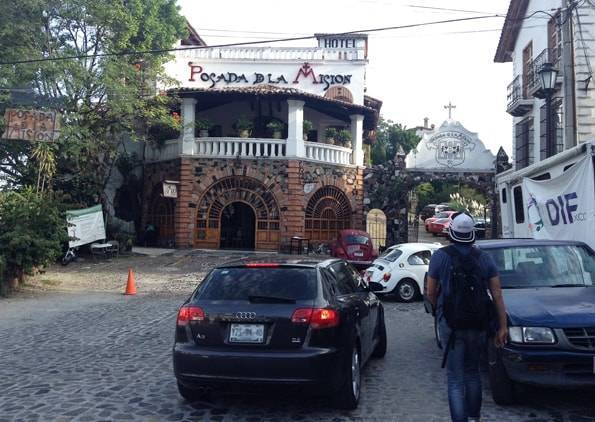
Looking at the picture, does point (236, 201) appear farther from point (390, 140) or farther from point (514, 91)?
point (390, 140)

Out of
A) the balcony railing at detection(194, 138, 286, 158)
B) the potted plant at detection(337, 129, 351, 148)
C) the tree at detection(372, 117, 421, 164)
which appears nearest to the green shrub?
the balcony railing at detection(194, 138, 286, 158)

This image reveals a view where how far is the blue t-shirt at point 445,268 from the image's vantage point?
15.0 feet

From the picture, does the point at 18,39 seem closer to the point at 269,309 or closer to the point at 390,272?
the point at 390,272

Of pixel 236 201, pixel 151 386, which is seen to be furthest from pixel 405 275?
pixel 236 201

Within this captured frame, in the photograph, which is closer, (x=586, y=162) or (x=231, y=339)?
(x=231, y=339)

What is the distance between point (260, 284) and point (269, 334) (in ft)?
1.92

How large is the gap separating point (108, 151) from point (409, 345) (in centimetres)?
1789

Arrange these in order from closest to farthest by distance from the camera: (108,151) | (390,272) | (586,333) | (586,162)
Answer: (586,333), (586,162), (390,272), (108,151)

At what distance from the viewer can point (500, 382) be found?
17.8 ft

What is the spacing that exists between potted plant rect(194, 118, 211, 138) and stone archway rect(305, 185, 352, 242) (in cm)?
569

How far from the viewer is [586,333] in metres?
5.06

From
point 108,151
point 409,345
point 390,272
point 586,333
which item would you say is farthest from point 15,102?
point 586,333

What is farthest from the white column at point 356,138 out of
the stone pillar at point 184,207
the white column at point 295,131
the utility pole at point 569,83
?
the utility pole at point 569,83

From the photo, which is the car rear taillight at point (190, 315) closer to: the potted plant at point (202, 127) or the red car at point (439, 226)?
the potted plant at point (202, 127)
